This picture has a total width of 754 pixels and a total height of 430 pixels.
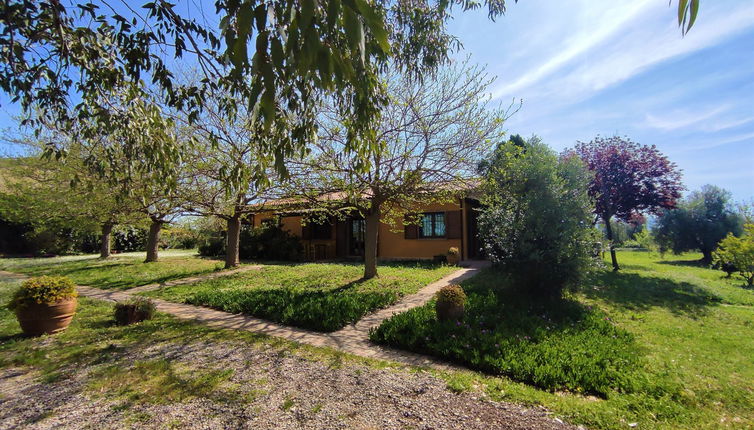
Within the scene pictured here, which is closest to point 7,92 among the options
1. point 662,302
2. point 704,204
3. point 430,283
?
point 430,283

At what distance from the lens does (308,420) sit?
303 centimetres

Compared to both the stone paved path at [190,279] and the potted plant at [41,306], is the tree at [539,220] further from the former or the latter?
the stone paved path at [190,279]

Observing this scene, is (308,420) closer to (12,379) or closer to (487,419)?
(487,419)

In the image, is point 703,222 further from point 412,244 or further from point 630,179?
point 412,244

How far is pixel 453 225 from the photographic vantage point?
15.4 meters

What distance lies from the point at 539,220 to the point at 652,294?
13.9ft

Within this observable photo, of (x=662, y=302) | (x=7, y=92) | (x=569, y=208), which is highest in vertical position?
(x=7, y=92)

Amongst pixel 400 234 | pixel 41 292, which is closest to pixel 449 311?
pixel 41 292

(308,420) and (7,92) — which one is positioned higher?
(7,92)

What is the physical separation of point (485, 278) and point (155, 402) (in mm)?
8903

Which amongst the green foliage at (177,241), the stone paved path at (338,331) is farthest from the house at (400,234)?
the green foliage at (177,241)

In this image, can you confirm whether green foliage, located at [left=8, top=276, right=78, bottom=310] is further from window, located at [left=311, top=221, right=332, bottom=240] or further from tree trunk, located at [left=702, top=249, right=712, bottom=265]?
tree trunk, located at [left=702, top=249, right=712, bottom=265]

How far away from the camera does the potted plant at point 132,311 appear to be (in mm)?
6281

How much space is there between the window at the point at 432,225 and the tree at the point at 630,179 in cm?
603
